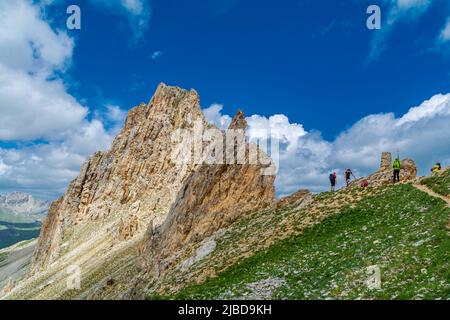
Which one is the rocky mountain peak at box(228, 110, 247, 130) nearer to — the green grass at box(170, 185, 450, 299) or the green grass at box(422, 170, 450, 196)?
the green grass at box(170, 185, 450, 299)

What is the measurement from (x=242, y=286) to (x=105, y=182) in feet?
385

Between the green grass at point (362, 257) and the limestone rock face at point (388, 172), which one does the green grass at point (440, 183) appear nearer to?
the green grass at point (362, 257)

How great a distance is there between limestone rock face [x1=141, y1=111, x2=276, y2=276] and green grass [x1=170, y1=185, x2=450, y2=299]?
13.5 m

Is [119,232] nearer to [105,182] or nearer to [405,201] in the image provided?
[105,182]

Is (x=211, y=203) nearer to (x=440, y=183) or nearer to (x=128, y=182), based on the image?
(x=440, y=183)

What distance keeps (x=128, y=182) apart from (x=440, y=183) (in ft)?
333

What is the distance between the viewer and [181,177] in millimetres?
100250

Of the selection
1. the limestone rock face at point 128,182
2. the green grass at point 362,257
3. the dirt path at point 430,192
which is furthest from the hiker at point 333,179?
the limestone rock face at point 128,182

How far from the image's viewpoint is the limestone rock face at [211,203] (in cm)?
4466

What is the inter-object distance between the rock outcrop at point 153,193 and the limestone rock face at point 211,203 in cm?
12

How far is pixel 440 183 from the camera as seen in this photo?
34594 millimetres

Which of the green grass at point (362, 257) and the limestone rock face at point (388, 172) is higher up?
the limestone rock face at point (388, 172)
